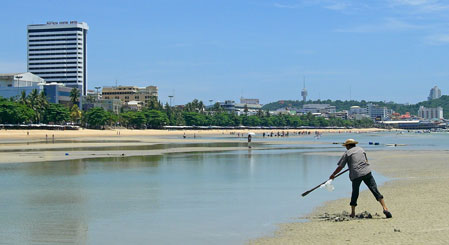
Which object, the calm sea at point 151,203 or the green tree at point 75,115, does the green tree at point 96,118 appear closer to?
the green tree at point 75,115

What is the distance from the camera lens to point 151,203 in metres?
18.2

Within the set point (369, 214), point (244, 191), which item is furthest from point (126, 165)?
point (369, 214)

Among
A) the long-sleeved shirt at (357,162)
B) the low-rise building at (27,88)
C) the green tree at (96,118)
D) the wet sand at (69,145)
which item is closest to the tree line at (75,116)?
the green tree at (96,118)

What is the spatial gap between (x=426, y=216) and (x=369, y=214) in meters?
1.44

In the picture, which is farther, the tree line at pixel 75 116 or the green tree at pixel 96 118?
the green tree at pixel 96 118

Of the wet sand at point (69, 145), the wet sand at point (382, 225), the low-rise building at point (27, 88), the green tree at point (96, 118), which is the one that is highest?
the low-rise building at point (27, 88)

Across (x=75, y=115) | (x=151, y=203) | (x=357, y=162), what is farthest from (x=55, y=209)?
(x=75, y=115)

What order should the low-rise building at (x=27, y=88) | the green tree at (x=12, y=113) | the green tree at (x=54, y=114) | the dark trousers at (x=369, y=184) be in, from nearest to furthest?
the dark trousers at (x=369, y=184)
the green tree at (x=12, y=113)
the green tree at (x=54, y=114)
the low-rise building at (x=27, y=88)

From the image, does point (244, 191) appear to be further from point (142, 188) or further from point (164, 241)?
point (164, 241)

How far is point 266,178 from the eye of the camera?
1053 inches

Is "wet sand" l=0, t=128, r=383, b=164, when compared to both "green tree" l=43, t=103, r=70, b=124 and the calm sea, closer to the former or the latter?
the calm sea

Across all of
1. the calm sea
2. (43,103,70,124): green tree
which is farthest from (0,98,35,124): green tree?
the calm sea

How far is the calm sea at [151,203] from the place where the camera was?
13.2 metres

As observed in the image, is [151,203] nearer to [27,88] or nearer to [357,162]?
[357,162]
